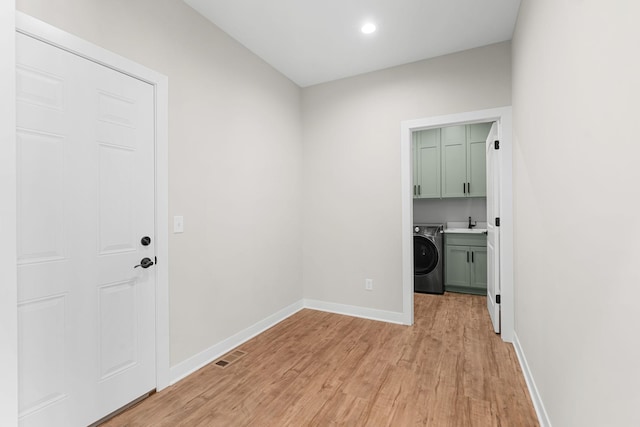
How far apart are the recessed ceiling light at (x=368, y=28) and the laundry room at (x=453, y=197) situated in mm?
2094

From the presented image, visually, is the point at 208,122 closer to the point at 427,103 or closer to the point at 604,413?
the point at 427,103

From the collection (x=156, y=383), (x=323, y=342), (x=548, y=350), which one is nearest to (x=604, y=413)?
(x=548, y=350)

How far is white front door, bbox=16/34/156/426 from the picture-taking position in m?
1.50

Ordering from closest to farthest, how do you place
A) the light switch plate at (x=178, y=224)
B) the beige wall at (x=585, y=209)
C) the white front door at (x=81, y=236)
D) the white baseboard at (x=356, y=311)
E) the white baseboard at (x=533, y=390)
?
the beige wall at (x=585, y=209) → the white front door at (x=81, y=236) → the white baseboard at (x=533, y=390) → the light switch plate at (x=178, y=224) → the white baseboard at (x=356, y=311)

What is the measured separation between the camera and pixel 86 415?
1.70m

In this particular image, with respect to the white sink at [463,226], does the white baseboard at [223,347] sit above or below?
below

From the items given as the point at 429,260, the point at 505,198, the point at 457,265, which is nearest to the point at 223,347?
the point at 505,198

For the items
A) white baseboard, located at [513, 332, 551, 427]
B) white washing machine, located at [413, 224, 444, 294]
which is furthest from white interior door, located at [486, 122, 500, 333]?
white washing machine, located at [413, 224, 444, 294]

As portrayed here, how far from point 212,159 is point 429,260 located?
3.41m

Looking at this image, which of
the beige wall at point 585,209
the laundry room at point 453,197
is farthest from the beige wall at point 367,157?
the laundry room at point 453,197

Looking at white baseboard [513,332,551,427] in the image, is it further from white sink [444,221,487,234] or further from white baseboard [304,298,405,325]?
white sink [444,221,487,234]

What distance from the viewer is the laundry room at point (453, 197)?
4391 millimetres

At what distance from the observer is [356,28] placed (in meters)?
2.67

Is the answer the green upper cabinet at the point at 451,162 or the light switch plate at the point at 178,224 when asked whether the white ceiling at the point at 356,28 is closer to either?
the light switch plate at the point at 178,224
